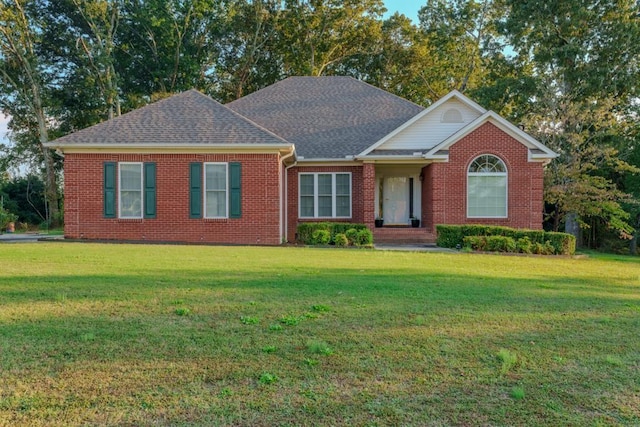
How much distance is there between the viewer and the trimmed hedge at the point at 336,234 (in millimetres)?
14969

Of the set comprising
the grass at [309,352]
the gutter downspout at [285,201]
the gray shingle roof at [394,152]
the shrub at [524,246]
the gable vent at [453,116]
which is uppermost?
the gable vent at [453,116]

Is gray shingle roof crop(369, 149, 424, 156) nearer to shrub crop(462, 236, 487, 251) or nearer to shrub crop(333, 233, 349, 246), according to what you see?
shrub crop(333, 233, 349, 246)

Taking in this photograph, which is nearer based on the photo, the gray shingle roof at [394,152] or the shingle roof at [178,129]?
the shingle roof at [178,129]

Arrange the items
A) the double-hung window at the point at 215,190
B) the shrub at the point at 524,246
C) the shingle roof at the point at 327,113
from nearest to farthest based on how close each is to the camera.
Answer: the shrub at the point at 524,246 → the double-hung window at the point at 215,190 → the shingle roof at the point at 327,113

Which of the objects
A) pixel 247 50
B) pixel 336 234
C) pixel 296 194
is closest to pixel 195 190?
pixel 296 194

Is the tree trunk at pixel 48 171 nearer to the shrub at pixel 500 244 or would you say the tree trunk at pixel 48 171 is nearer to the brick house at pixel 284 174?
the brick house at pixel 284 174

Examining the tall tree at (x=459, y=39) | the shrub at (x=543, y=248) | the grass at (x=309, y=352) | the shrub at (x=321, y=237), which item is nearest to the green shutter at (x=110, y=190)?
the shrub at (x=321, y=237)

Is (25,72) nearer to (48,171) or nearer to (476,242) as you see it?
(48,171)

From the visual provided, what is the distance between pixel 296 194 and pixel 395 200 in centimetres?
434

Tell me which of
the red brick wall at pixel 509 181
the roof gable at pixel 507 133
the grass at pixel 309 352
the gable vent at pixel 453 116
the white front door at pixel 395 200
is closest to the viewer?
the grass at pixel 309 352

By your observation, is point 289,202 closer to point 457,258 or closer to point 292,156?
point 292,156

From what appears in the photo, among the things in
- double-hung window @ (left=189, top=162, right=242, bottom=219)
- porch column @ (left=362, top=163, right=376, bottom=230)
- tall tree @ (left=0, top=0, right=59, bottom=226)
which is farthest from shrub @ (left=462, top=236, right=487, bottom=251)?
tall tree @ (left=0, top=0, right=59, bottom=226)

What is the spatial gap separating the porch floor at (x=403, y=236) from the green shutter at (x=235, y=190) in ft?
16.9

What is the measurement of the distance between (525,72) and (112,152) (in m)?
24.3
